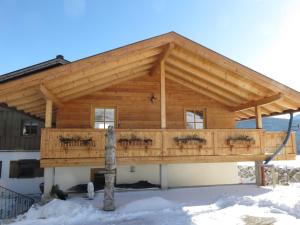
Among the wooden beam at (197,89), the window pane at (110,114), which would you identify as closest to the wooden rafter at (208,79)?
the wooden beam at (197,89)

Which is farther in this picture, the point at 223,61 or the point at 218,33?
the point at 218,33

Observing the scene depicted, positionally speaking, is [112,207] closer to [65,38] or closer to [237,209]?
[237,209]

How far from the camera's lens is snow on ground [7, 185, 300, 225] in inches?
273

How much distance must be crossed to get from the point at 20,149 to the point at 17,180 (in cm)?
187

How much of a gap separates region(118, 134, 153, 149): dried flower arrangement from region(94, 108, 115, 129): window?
7.83 feet

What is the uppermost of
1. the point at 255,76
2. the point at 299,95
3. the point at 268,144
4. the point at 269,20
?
the point at 269,20

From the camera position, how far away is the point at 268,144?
12406 mm

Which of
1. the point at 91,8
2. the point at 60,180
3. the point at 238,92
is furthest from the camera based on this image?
the point at 91,8

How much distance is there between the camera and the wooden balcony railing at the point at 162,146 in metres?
10.2

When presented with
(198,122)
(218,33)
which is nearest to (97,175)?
(198,122)

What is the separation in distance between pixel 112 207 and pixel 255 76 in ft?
26.2

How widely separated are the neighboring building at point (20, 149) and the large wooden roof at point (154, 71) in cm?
303

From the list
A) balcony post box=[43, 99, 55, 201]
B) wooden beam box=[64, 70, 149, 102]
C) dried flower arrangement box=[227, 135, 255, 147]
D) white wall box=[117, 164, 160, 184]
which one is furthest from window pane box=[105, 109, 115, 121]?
dried flower arrangement box=[227, 135, 255, 147]

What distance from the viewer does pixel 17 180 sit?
1538cm
